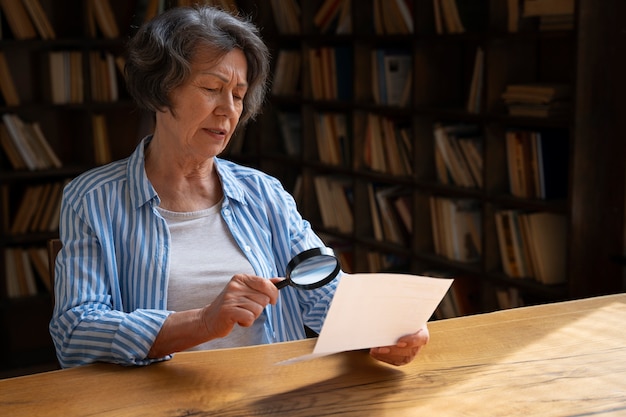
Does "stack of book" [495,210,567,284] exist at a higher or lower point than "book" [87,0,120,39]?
lower

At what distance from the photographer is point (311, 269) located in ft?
5.29

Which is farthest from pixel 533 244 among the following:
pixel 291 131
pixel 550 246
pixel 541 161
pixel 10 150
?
pixel 10 150

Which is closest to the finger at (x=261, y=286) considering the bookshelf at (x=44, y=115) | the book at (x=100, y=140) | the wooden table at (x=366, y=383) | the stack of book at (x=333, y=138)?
the wooden table at (x=366, y=383)

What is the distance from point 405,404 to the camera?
4.65 feet

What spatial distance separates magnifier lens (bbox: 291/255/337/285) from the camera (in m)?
1.59

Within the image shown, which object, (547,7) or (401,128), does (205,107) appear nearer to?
(547,7)

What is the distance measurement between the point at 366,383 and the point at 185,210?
2.23 feet

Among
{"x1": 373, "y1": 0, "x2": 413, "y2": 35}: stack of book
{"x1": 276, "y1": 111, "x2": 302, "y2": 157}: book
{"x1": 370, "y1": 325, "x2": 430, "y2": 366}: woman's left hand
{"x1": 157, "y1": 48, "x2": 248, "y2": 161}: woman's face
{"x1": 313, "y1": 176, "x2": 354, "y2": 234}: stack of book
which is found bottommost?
{"x1": 313, "y1": 176, "x2": 354, "y2": 234}: stack of book

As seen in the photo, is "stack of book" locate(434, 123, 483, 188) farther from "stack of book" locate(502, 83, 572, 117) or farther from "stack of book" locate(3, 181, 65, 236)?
"stack of book" locate(3, 181, 65, 236)

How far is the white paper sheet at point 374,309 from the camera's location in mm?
1434

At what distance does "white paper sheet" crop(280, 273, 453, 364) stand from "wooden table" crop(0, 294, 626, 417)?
0.07 m

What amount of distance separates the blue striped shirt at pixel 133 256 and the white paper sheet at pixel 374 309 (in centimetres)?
34

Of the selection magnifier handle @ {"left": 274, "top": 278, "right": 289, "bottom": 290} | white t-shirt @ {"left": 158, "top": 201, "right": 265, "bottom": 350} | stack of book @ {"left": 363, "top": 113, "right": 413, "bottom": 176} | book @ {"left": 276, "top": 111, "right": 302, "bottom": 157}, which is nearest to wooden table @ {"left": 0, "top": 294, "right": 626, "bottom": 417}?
magnifier handle @ {"left": 274, "top": 278, "right": 289, "bottom": 290}

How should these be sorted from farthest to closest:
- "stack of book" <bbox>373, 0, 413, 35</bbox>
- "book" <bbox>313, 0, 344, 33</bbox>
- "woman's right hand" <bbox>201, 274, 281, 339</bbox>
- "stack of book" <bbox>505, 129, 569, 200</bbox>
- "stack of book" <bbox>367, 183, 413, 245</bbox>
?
"book" <bbox>313, 0, 344, 33</bbox>
"stack of book" <bbox>367, 183, 413, 245</bbox>
"stack of book" <bbox>373, 0, 413, 35</bbox>
"stack of book" <bbox>505, 129, 569, 200</bbox>
"woman's right hand" <bbox>201, 274, 281, 339</bbox>
